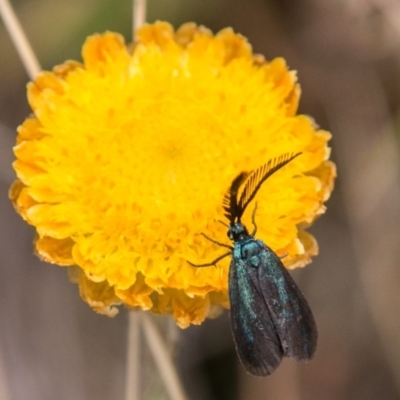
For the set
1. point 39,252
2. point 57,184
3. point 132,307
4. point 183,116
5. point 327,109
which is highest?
point 327,109

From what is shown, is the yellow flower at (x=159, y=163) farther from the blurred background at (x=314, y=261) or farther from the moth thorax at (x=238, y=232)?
the blurred background at (x=314, y=261)

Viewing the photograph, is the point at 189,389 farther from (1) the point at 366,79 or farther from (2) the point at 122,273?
(1) the point at 366,79

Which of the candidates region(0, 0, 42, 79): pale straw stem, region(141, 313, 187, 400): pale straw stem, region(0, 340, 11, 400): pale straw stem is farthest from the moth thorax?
region(0, 340, 11, 400): pale straw stem

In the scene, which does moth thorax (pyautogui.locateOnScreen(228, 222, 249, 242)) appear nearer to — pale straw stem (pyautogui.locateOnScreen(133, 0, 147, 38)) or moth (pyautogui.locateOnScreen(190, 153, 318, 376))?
moth (pyautogui.locateOnScreen(190, 153, 318, 376))

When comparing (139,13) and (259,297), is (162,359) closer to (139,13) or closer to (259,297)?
(259,297)

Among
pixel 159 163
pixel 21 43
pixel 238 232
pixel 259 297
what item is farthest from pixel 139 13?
pixel 259 297

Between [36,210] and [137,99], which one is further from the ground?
[137,99]

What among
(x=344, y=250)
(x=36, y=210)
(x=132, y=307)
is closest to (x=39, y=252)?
(x=36, y=210)
